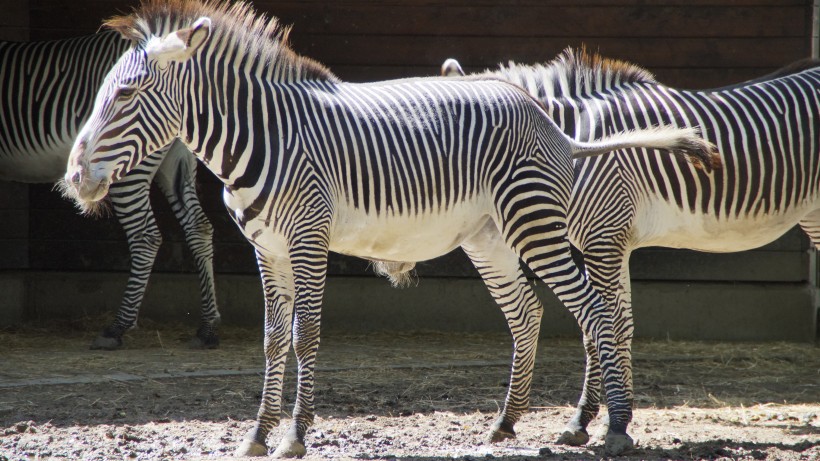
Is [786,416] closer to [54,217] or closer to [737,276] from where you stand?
[737,276]

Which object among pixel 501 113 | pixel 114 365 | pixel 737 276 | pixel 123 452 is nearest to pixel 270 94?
pixel 501 113

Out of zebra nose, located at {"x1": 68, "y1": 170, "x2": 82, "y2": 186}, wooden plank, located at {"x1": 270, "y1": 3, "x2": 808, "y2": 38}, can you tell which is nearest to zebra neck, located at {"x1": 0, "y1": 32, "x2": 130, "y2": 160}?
wooden plank, located at {"x1": 270, "y1": 3, "x2": 808, "y2": 38}

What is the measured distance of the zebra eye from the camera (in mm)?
4453

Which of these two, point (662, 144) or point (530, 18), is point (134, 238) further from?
point (662, 144)

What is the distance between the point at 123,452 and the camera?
4.77 m

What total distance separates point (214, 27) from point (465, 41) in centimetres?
401

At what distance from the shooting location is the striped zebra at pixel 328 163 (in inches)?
178

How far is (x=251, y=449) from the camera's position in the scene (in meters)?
4.59

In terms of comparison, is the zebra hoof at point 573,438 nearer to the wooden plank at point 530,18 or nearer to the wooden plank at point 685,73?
the wooden plank at point 685,73

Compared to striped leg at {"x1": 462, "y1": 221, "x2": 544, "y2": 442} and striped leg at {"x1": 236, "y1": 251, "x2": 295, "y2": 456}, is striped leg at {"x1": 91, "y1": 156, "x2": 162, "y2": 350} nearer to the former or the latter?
striped leg at {"x1": 236, "y1": 251, "x2": 295, "y2": 456}

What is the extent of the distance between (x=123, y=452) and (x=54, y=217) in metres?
4.59

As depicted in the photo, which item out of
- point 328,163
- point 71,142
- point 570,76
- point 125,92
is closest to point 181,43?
point 125,92

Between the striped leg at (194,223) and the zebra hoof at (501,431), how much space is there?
324 centimetres

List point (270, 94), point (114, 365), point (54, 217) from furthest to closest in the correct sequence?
point (54, 217), point (114, 365), point (270, 94)
